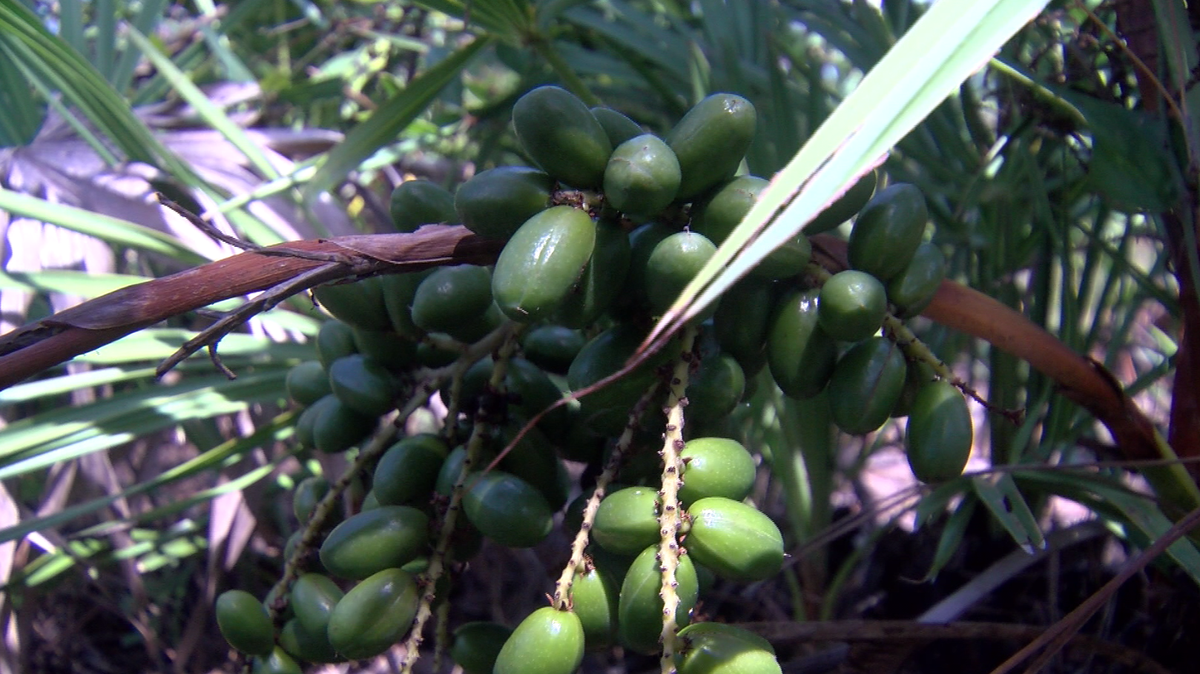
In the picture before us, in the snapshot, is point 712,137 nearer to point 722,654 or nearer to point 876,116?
point 876,116

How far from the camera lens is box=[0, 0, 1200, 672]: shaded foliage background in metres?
0.75

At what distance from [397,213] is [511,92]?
2.42 feet

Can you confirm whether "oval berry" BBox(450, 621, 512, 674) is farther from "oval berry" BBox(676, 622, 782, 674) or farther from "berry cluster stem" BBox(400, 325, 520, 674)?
"oval berry" BBox(676, 622, 782, 674)

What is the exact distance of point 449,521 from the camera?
0.51 meters

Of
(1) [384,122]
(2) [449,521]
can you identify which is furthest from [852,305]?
(1) [384,122]

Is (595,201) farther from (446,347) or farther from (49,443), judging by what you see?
(49,443)

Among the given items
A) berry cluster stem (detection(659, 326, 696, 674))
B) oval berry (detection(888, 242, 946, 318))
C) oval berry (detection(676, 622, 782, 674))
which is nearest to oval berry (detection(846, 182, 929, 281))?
oval berry (detection(888, 242, 946, 318))

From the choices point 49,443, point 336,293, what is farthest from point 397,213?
point 49,443

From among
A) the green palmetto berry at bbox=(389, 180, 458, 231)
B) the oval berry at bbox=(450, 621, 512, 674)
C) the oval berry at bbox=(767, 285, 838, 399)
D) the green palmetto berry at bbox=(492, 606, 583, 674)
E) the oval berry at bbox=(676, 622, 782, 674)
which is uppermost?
the green palmetto berry at bbox=(389, 180, 458, 231)

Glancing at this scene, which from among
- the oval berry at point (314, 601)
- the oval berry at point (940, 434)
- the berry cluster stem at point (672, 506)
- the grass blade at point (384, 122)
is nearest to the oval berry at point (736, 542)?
the berry cluster stem at point (672, 506)

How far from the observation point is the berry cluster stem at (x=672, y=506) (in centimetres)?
40

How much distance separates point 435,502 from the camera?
0.53 m

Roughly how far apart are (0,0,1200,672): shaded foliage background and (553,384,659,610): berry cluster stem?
32 cm

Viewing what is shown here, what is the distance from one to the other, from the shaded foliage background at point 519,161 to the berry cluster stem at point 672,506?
31 centimetres
